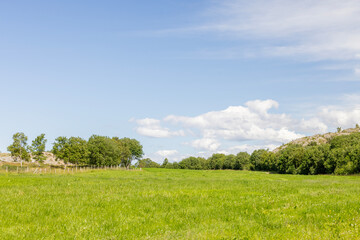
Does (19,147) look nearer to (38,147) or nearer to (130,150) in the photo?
(38,147)

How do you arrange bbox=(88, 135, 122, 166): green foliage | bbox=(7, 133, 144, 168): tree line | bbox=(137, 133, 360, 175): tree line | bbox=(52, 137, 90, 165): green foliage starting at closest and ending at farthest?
bbox=(137, 133, 360, 175): tree line → bbox=(7, 133, 144, 168): tree line → bbox=(52, 137, 90, 165): green foliage → bbox=(88, 135, 122, 166): green foliage

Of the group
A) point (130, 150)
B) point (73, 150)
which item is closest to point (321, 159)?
point (73, 150)

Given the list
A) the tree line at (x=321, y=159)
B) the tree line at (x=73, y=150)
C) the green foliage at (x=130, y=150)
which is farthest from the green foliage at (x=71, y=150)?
the tree line at (x=321, y=159)

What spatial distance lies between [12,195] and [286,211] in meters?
16.3

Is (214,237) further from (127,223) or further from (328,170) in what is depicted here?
(328,170)

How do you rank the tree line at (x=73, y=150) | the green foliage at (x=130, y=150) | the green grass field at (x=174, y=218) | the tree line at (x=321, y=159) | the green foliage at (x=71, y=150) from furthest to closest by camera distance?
the green foliage at (x=130, y=150), the green foliage at (x=71, y=150), the tree line at (x=73, y=150), the tree line at (x=321, y=159), the green grass field at (x=174, y=218)

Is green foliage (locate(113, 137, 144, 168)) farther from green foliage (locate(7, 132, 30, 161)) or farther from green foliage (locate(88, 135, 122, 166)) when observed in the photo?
green foliage (locate(7, 132, 30, 161))

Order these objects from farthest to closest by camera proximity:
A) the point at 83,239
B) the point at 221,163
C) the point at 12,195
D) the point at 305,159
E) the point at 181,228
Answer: the point at 221,163
the point at 305,159
the point at 12,195
the point at 181,228
the point at 83,239

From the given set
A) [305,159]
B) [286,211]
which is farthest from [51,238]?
[305,159]

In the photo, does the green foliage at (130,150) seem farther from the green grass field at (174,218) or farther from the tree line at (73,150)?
the green grass field at (174,218)

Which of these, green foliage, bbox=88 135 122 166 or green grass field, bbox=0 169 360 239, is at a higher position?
green foliage, bbox=88 135 122 166

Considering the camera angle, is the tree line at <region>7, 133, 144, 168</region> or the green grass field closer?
the green grass field

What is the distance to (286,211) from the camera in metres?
14.3

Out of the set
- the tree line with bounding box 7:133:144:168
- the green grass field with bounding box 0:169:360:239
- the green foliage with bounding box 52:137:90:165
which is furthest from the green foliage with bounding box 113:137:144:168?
the green grass field with bounding box 0:169:360:239
